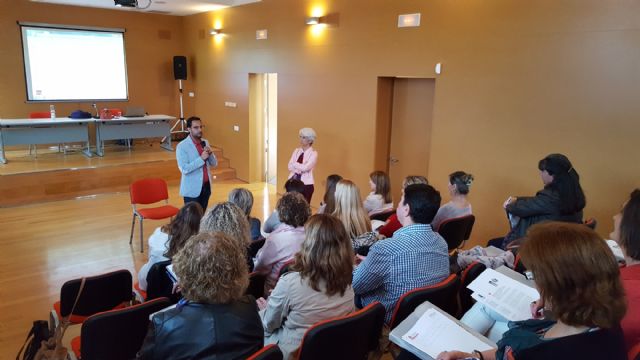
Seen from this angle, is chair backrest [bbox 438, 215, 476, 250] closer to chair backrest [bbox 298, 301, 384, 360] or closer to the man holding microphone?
chair backrest [bbox 298, 301, 384, 360]

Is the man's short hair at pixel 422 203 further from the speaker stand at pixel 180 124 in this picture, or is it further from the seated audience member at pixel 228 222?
the speaker stand at pixel 180 124

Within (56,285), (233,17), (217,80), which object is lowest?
(56,285)

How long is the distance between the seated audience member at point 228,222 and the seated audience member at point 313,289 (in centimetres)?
74

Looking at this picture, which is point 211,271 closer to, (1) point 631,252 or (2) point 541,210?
(1) point 631,252

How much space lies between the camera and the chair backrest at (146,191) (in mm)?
5176

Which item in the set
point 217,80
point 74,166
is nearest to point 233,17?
point 217,80

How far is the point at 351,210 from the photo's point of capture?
3.38m

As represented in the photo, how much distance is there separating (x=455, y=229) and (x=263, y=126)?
5644 mm

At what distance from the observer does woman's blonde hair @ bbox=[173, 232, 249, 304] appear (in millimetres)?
1702

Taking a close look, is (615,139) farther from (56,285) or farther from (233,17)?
(233,17)

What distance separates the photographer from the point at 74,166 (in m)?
7.53

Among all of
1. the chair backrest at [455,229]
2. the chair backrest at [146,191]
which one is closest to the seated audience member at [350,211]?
the chair backrest at [455,229]

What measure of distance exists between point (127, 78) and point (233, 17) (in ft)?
10.0

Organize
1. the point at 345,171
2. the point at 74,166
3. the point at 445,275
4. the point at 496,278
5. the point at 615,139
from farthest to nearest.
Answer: the point at 74,166
the point at 345,171
the point at 615,139
the point at 445,275
the point at 496,278
